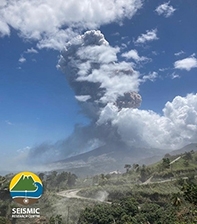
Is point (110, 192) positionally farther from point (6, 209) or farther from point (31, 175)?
point (31, 175)

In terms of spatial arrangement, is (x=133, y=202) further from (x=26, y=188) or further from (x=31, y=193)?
(x=26, y=188)

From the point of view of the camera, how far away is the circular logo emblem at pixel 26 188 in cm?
3284

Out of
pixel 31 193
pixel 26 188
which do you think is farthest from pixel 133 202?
pixel 26 188

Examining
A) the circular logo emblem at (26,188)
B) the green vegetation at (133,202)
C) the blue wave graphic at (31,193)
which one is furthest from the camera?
the green vegetation at (133,202)

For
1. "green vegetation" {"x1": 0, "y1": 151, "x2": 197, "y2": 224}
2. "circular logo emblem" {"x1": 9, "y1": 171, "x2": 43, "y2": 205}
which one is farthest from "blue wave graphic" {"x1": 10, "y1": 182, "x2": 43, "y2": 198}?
"green vegetation" {"x1": 0, "y1": 151, "x2": 197, "y2": 224}

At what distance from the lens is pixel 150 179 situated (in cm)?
13238

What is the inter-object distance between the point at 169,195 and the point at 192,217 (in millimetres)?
37968

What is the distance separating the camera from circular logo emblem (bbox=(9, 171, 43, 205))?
108 ft

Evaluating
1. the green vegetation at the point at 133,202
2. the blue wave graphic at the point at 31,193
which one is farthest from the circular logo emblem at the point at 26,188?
the green vegetation at the point at 133,202

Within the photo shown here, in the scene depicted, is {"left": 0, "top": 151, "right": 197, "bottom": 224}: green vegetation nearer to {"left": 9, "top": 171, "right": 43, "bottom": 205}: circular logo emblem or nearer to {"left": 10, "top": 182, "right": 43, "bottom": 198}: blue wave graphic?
{"left": 10, "top": 182, "right": 43, "bottom": 198}: blue wave graphic

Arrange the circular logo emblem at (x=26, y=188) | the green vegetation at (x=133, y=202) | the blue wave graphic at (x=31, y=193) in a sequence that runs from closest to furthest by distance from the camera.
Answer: the circular logo emblem at (x=26, y=188) → the blue wave graphic at (x=31, y=193) → the green vegetation at (x=133, y=202)

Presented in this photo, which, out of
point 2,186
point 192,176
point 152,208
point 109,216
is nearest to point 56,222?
point 109,216

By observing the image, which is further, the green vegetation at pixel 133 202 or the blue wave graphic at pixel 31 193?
the green vegetation at pixel 133 202

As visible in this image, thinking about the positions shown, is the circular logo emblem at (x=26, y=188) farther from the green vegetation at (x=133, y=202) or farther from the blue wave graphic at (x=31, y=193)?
the green vegetation at (x=133, y=202)
